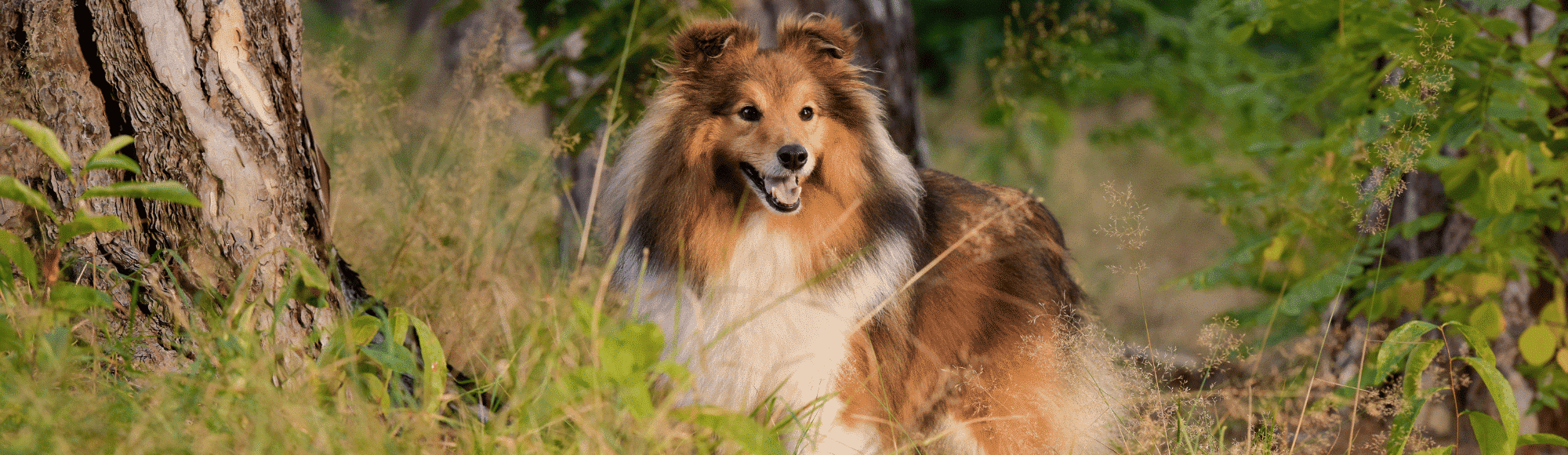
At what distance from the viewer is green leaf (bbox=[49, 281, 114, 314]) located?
1.99 meters

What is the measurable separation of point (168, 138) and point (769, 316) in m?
1.61

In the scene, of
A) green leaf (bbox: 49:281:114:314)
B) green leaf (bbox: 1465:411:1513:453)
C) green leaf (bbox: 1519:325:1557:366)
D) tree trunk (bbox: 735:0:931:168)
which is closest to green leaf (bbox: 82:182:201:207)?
green leaf (bbox: 49:281:114:314)

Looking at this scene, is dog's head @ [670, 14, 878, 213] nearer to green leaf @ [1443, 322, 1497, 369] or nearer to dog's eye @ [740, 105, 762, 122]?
dog's eye @ [740, 105, 762, 122]

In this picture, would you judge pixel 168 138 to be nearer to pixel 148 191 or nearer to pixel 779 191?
pixel 148 191

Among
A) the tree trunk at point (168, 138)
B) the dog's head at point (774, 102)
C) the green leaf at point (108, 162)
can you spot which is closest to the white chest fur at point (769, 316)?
the dog's head at point (774, 102)

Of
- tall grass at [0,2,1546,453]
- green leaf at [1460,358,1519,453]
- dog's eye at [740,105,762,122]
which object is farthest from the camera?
dog's eye at [740,105,762,122]

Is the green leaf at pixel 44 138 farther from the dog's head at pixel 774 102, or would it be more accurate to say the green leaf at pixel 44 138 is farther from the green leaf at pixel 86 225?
the dog's head at pixel 774 102

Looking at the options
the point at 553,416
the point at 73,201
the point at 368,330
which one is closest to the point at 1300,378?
the point at 553,416

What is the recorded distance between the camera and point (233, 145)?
94.7 inches

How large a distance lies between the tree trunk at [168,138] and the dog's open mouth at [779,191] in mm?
Result: 1172

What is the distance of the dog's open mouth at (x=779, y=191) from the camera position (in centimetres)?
274

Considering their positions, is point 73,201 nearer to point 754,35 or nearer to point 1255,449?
point 754,35

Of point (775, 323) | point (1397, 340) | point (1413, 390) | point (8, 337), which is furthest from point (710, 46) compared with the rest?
point (1413, 390)

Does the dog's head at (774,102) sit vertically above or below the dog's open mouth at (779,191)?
above
